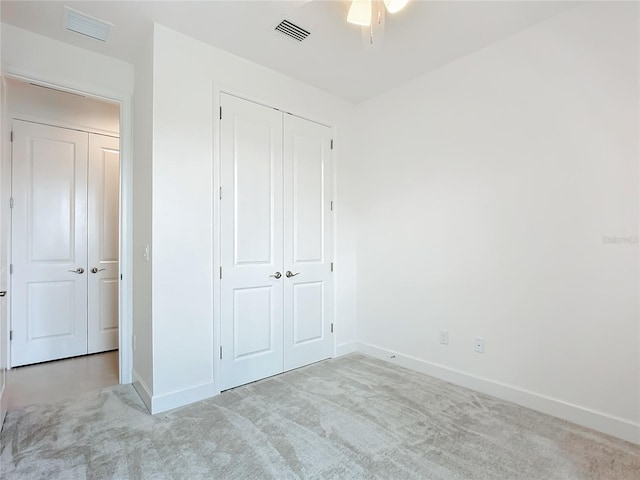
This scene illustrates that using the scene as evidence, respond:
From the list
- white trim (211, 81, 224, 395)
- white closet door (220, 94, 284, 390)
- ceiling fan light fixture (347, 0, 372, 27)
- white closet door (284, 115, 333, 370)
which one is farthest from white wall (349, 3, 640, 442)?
white trim (211, 81, 224, 395)

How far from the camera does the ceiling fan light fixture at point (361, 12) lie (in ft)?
6.05

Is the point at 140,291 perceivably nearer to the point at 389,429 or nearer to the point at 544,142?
Result: the point at 389,429

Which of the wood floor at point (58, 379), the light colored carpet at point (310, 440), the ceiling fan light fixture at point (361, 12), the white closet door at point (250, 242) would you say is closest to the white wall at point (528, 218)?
the light colored carpet at point (310, 440)

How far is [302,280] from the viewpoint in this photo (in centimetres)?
324

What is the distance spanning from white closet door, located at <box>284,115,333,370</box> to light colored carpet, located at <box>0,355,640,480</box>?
657 mm

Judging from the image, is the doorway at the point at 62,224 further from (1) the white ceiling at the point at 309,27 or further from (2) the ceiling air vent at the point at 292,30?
(2) the ceiling air vent at the point at 292,30

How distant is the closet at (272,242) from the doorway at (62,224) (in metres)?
1.71

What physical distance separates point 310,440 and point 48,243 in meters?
3.34

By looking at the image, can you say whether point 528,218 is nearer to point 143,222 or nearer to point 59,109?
point 143,222

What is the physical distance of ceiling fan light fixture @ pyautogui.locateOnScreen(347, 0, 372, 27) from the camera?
1.84 metres

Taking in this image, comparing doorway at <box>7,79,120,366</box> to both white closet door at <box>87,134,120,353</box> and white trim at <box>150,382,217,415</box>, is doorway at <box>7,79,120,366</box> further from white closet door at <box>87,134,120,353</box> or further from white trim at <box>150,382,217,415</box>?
white trim at <box>150,382,217,415</box>

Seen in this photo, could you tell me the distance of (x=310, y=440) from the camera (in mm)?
1984

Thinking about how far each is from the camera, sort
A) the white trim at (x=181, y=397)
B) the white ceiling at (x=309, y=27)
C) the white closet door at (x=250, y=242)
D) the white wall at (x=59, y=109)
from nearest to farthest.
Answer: the white ceiling at (x=309, y=27), the white trim at (x=181, y=397), the white closet door at (x=250, y=242), the white wall at (x=59, y=109)

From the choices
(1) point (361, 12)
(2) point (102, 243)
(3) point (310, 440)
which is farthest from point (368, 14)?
(2) point (102, 243)
